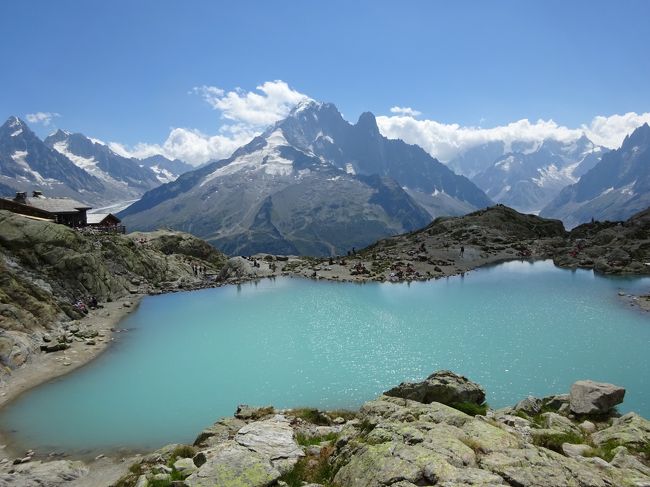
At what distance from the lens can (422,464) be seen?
13.9 metres

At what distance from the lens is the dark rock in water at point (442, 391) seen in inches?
1081

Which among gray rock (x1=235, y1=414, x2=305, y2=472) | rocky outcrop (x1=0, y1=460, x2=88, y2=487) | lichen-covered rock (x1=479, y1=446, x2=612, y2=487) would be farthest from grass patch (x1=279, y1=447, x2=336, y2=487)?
rocky outcrop (x1=0, y1=460, x2=88, y2=487)

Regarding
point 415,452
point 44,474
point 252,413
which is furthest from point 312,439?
point 44,474

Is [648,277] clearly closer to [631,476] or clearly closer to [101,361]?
[631,476]

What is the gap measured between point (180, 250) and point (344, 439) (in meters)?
101

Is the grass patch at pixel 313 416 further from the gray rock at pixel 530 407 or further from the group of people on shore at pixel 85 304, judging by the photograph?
the group of people on shore at pixel 85 304

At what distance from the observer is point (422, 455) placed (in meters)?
14.5

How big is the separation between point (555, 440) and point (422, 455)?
8.04 m

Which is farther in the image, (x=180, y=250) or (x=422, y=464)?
(x=180, y=250)

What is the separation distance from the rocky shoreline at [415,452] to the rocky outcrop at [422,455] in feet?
0.13

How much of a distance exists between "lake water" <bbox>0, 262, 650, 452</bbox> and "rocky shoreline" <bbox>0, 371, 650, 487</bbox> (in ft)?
20.4

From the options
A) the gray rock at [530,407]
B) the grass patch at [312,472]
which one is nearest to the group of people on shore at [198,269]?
the gray rock at [530,407]

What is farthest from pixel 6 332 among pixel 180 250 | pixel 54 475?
pixel 180 250

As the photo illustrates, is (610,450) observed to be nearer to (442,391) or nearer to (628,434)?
(628,434)
